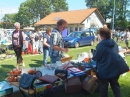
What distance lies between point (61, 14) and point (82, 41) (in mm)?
26711

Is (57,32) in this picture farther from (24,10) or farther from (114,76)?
(24,10)

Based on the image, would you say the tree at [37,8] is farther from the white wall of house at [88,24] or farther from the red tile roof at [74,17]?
the white wall of house at [88,24]

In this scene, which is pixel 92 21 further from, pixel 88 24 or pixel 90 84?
pixel 90 84

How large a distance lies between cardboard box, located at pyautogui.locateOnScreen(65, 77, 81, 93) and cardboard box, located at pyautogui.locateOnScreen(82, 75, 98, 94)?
16cm

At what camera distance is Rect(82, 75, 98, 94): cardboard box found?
4.77 m

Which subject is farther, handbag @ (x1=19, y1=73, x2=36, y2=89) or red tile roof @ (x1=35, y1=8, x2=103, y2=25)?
red tile roof @ (x1=35, y1=8, x2=103, y2=25)

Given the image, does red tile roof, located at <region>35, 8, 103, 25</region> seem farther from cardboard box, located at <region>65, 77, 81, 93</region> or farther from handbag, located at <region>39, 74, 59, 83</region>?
handbag, located at <region>39, 74, 59, 83</region>

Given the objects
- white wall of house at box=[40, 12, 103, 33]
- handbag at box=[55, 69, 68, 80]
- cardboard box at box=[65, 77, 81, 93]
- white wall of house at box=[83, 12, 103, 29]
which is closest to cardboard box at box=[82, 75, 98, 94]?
cardboard box at box=[65, 77, 81, 93]

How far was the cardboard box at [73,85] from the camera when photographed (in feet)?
15.4

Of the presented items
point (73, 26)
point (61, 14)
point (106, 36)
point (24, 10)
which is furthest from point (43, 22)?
point (106, 36)

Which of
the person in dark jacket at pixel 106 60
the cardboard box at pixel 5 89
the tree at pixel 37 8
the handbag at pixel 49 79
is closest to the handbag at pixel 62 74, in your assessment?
the handbag at pixel 49 79

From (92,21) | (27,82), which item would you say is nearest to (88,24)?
(92,21)

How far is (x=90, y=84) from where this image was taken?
475 centimetres

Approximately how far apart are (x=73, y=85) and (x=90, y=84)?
425 millimetres
